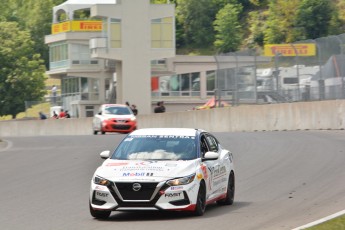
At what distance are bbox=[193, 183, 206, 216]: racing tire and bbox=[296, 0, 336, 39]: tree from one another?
119m

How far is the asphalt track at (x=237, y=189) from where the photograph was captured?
14719 mm

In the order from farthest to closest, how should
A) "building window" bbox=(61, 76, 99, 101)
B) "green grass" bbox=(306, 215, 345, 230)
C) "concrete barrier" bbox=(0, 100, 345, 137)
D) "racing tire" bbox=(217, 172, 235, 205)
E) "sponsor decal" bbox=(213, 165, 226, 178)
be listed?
"building window" bbox=(61, 76, 99, 101) → "concrete barrier" bbox=(0, 100, 345, 137) → "racing tire" bbox=(217, 172, 235, 205) → "sponsor decal" bbox=(213, 165, 226, 178) → "green grass" bbox=(306, 215, 345, 230)

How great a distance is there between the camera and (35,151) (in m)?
33.2

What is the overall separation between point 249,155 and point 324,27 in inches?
4186

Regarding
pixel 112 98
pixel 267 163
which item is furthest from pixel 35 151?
pixel 112 98

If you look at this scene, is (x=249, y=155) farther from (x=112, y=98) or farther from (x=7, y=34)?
(x=7, y=34)

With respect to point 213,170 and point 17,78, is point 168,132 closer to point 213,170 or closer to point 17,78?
point 213,170

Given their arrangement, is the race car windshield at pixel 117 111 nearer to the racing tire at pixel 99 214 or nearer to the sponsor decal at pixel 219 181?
the sponsor decal at pixel 219 181

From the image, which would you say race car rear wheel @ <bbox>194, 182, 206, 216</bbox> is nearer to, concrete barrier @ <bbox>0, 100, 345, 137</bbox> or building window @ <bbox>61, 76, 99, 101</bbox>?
concrete barrier @ <bbox>0, 100, 345, 137</bbox>

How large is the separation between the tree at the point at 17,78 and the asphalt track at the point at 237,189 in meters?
76.3

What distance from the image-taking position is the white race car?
1471cm

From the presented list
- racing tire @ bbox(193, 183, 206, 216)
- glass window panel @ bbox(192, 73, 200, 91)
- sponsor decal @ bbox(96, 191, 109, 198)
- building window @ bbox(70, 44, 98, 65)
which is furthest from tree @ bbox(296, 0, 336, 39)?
sponsor decal @ bbox(96, 191, 109, 198)

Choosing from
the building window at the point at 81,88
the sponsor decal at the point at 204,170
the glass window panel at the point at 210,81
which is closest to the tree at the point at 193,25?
the glass window panel at the point at 210,81

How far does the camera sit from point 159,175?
1480cm
